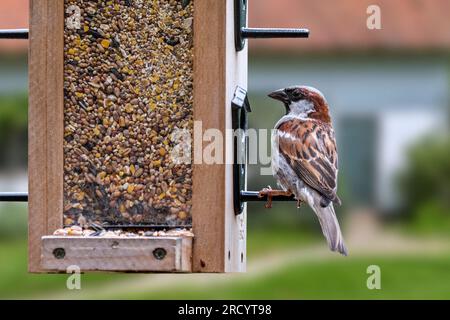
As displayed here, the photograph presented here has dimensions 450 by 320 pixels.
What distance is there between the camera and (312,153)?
588 cm

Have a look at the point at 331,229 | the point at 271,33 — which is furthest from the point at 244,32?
the point at 331,229

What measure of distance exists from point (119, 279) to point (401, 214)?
4074 mm

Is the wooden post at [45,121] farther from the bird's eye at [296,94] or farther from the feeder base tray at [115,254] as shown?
the bird's eye at [296,94]

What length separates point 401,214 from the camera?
1658 centimetres

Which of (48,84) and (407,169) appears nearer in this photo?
(48,84)

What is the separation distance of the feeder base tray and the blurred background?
9.40 meters

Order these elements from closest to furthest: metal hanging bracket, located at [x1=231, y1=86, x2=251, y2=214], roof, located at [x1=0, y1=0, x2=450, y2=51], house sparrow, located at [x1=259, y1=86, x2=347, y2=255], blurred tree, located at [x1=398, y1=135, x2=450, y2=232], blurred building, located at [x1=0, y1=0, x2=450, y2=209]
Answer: metal hanging bracket, located at [x1=231, y1=86, x2=251, y2=214], house sparrow, located at [x1=259, y1=86, x2=347, y2=255], blurred tree, located at [x1=398, y1=135, x2=450, y2=232], blurred building, located at [x1=0, y1=0, x2=450, y2=209], roof, located at [x1=0, y1=0, x2=450, y2=51]

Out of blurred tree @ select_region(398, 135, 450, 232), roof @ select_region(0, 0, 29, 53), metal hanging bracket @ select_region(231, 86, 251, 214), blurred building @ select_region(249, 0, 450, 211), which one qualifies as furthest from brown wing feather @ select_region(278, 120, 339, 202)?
roof @ select_region(0, 0, 29, 53)

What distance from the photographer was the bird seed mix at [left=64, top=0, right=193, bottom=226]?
16.5 ft

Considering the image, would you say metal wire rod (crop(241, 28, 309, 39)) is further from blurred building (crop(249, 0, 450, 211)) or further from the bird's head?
blurred building (crop(249, 0, 450, 211))

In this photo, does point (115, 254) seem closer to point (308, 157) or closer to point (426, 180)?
point (308, 157)
